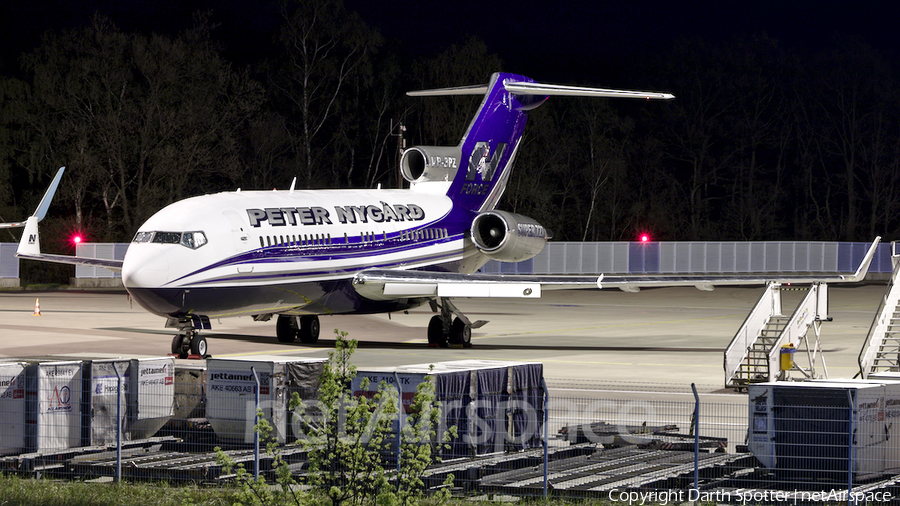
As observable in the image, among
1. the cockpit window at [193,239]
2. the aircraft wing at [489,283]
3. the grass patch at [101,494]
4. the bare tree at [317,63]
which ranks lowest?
the grass patch at [101,494]

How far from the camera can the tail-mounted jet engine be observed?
27625 mm

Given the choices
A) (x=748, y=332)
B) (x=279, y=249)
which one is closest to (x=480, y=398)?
(x=748, y=332)

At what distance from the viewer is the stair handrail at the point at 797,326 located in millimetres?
18438

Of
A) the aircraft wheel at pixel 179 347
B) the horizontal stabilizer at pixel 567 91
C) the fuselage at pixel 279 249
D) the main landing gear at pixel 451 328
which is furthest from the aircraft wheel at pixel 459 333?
the aircraft wheel at pixel 179 347

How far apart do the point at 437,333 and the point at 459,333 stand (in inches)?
21.8

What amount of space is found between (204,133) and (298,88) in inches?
441

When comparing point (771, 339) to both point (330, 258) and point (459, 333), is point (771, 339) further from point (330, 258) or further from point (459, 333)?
point (330, 258)

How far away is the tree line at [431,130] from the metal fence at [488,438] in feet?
107

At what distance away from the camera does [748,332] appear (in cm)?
1906

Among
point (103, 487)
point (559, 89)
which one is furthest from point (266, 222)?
point (103, 487)

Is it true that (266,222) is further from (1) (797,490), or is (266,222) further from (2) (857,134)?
(2) (857,134)

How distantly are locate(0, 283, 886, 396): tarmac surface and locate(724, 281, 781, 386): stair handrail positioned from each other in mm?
562

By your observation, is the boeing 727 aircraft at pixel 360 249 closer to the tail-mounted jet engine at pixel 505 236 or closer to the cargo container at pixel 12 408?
the tail-mounted jet engine at pixel 505 236

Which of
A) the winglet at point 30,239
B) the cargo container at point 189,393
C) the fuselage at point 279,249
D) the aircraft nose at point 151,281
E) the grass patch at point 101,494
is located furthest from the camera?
the winglet at point 30,239
